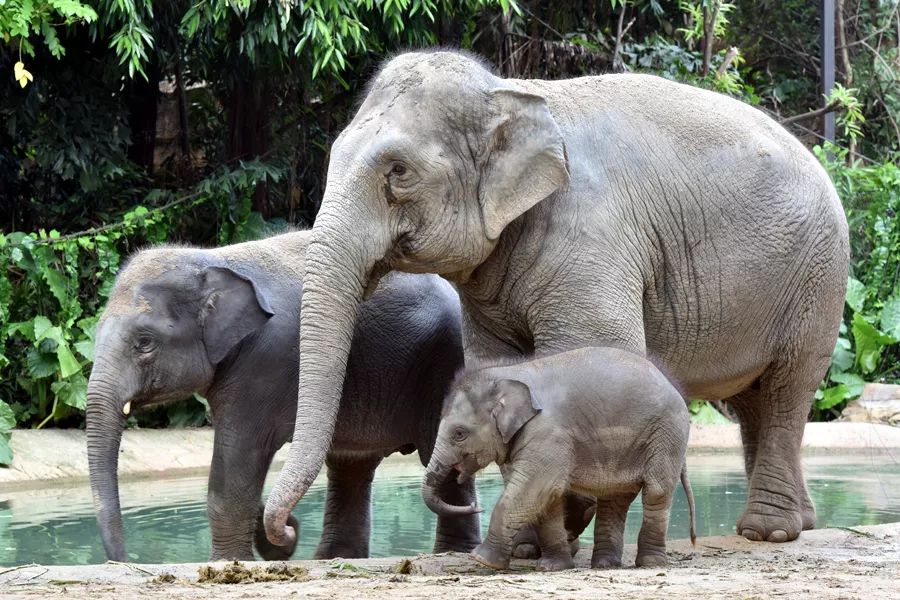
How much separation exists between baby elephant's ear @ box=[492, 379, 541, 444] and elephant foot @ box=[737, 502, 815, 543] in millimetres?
2260

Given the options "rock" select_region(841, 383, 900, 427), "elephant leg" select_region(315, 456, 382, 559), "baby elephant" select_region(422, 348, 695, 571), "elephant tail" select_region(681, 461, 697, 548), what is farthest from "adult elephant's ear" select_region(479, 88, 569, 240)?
"rock" select_region(841, 383, 900, 427)

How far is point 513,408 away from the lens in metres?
5.61

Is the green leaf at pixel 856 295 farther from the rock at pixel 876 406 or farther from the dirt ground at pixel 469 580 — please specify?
the dirt ground at pixel 469 580

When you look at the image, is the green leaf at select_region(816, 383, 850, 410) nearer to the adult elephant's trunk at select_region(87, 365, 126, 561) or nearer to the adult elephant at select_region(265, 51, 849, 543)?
the adult elephant at select_region(265, 51, 849, 543)

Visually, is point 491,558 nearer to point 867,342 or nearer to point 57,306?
point 57,306

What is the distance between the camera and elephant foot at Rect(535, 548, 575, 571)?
5831 mm

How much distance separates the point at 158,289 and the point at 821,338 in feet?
11.3

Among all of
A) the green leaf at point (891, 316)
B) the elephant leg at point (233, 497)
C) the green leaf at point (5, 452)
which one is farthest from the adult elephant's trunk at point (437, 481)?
the green leaf at point (891, 316)

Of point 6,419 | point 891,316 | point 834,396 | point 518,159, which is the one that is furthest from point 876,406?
point 518,159

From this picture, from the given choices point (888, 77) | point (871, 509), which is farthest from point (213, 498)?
point (888, 77)

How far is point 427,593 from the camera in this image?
4949 mm

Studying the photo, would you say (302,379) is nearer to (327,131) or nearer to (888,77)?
(327,131)

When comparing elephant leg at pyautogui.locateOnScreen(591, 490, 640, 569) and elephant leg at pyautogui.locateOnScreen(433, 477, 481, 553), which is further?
elephant leg at pyautogui.locateOnScreen(433, 477, 481, 553)

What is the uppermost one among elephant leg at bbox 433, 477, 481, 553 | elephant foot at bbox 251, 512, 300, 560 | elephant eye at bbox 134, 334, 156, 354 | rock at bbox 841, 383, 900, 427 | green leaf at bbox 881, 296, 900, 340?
elephant eye at bbox 134, 334, 156, 354
